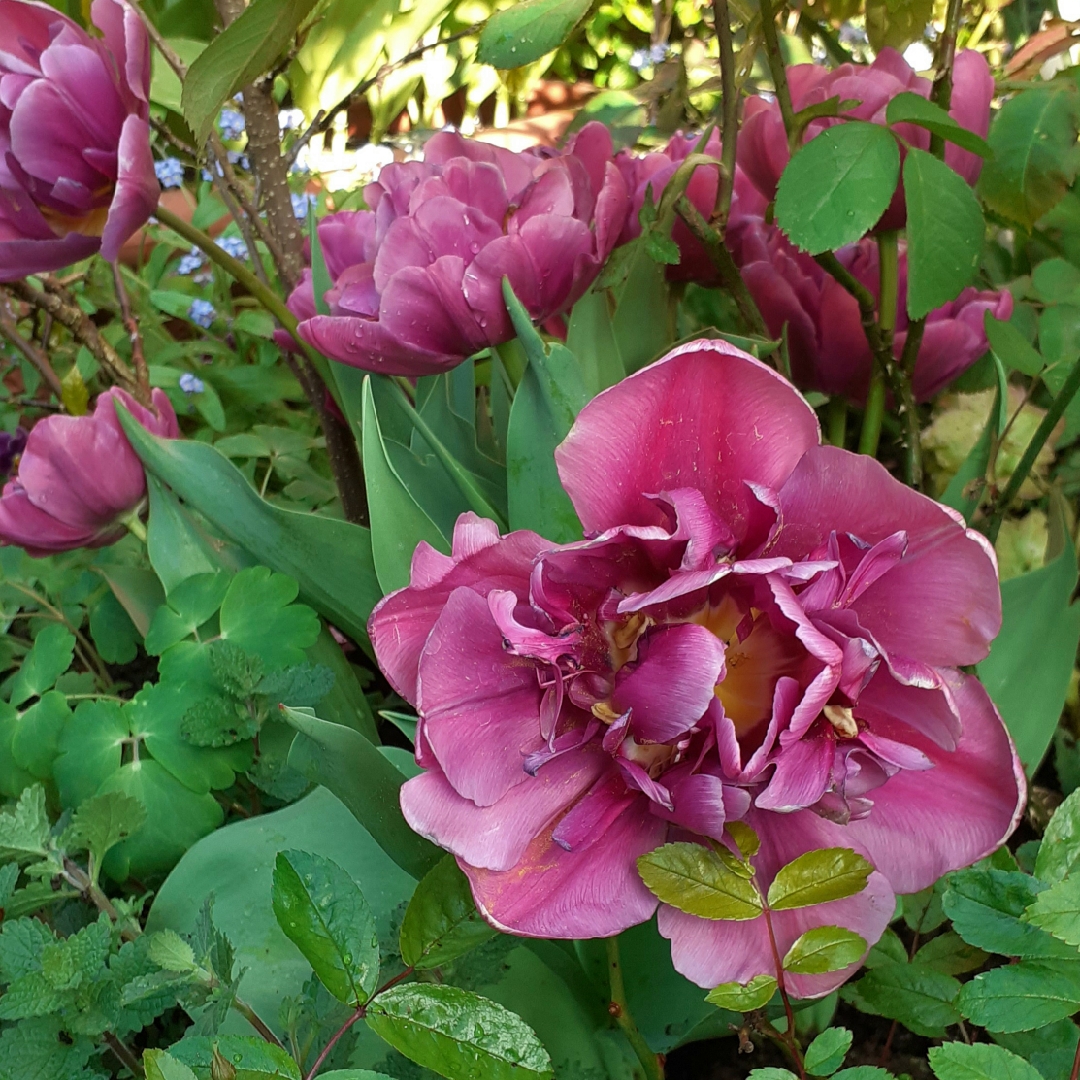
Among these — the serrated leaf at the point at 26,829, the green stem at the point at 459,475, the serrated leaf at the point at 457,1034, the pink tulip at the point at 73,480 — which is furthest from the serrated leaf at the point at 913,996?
the pink tulip at the point at 73,480

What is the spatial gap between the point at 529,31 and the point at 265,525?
0.32 metres

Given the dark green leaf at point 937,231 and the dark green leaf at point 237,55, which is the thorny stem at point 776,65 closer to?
the dark green leaf at point 937,231

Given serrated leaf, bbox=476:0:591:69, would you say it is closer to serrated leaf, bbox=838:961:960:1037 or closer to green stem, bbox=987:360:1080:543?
green stem, bbox=987:360:1080:543

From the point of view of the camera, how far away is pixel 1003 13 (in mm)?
1447

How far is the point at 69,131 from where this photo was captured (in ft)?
1.84

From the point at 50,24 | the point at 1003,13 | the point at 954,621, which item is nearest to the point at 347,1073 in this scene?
the point at 954,621

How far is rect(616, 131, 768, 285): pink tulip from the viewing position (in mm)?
591

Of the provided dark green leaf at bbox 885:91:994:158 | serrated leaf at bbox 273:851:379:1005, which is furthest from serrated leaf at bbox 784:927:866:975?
dark green leaf at bbox 885:91:994:158

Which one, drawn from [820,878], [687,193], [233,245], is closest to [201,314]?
[233,245]

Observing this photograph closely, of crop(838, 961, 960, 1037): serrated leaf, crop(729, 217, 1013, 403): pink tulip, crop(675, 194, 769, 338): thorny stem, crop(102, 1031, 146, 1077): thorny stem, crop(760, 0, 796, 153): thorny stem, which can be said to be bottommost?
crop(102, 1031, 146, 1077): thorny stem

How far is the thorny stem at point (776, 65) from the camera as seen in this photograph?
51 centimetres

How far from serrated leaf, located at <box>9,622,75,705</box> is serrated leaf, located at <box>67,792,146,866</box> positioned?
→ 0.17 metres

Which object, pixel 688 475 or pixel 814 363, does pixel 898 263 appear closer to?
pixel 814 363

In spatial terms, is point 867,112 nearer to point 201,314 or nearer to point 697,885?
point 697,885
